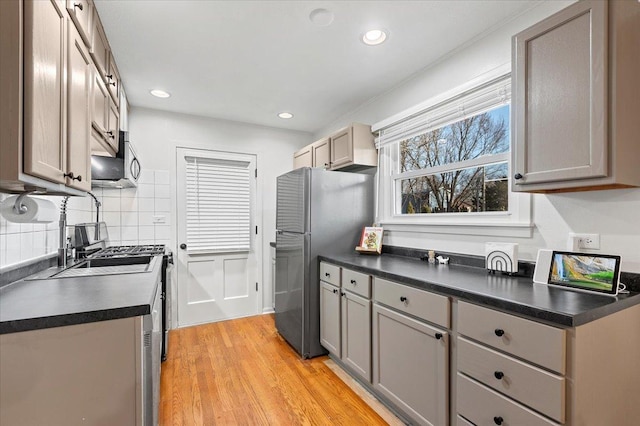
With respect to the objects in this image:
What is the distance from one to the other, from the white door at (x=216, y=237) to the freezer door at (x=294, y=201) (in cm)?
83

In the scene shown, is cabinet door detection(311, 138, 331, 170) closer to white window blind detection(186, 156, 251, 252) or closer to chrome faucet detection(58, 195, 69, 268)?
white window blind detection(186, 156, 251, 252)

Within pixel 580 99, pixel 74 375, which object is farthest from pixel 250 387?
pixel 580 99

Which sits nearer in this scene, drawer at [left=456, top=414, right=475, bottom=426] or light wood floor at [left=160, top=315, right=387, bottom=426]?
drawer at [left=456, top=414, right=475, bottom=426]

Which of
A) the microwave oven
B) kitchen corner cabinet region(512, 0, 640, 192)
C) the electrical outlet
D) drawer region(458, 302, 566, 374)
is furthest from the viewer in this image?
the microwave oven

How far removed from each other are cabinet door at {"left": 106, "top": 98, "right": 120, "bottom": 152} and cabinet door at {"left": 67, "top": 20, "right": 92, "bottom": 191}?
1.87 ft

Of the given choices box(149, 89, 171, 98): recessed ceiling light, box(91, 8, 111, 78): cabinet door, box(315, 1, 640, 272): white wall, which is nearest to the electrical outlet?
box(315, 1, 640, 272): white wall

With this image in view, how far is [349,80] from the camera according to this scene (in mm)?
2688

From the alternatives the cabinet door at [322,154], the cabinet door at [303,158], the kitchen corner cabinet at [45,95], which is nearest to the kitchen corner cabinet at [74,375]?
the kitchen corner cabinet at [45,95]

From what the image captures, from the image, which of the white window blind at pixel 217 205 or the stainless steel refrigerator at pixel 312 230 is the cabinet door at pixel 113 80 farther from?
the stainless steel refrigerator at pixel 312 230

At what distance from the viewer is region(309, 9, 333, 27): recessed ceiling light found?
1802 millimetres

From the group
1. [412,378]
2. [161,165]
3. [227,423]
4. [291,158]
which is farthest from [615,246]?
[161,165]

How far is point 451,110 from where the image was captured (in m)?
2.20

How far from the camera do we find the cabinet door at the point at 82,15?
4.48 feet

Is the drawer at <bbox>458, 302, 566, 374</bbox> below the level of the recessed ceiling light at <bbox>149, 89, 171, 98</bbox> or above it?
below
